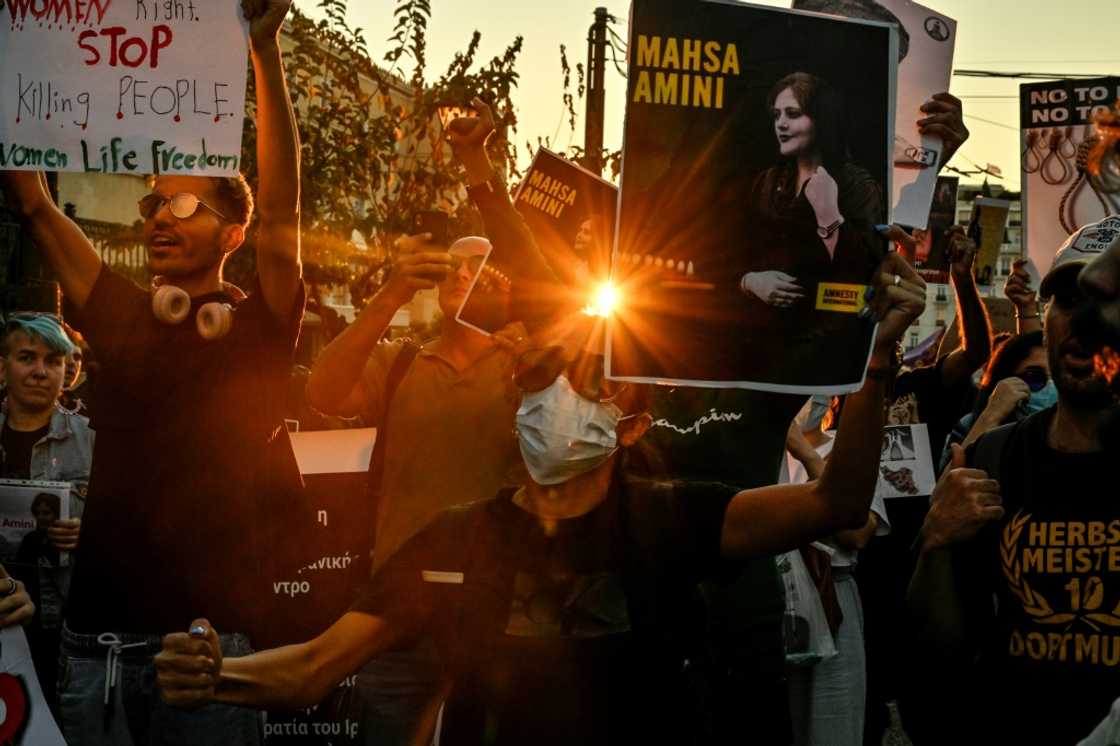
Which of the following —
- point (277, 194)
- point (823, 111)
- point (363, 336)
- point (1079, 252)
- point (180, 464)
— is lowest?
point (180, 464)

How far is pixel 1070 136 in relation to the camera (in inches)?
270

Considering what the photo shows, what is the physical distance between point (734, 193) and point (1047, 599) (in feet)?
3.89

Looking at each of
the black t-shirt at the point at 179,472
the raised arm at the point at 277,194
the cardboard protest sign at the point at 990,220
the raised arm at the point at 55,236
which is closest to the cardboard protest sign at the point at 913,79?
the raised arm at the point at 277,194

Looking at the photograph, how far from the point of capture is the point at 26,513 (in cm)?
507

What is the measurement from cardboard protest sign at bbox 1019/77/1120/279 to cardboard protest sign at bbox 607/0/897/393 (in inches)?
136

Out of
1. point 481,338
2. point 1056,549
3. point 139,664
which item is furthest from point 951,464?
point 139,664

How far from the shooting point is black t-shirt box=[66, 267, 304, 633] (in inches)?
152

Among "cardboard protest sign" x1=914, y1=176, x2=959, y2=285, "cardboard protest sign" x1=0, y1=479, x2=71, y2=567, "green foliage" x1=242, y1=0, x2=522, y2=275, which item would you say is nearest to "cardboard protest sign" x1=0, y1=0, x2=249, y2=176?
"cardboard protest sign" x1=0, y1=479, x2=71, y2=567

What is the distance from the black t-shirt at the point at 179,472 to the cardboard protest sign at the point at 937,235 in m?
4.69

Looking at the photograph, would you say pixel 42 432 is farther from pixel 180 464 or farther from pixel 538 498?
pixel 538 498

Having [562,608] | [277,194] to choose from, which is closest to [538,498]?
[562,608]

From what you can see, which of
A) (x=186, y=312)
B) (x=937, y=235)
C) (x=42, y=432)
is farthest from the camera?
(x=937, y=235)

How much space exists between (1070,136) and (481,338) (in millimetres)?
3476

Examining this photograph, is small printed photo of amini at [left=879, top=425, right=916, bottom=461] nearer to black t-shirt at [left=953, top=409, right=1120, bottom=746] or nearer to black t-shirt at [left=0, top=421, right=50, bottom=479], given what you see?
black t-shirt at [left=953, top=409, right=1120, bottom=746]
